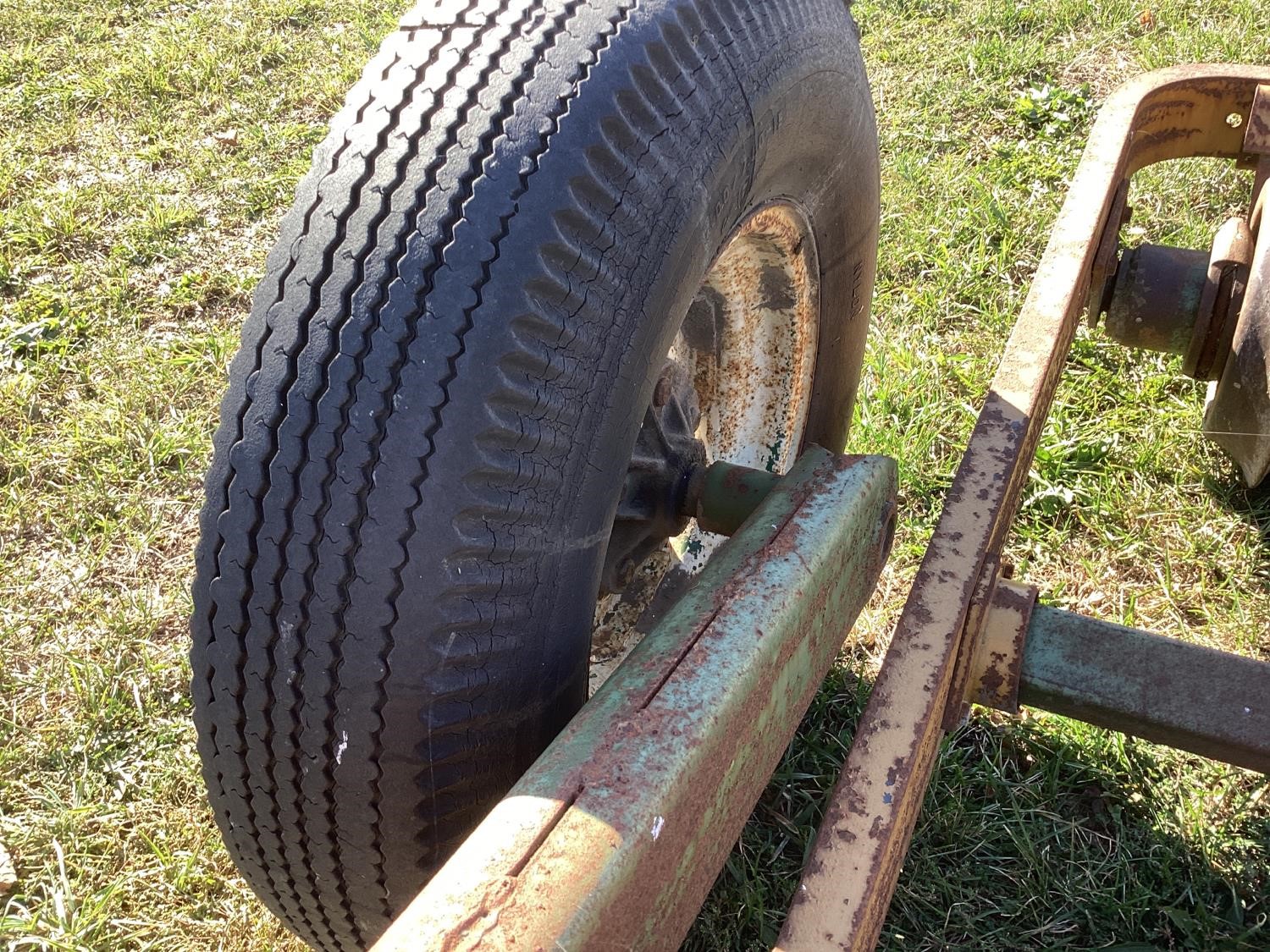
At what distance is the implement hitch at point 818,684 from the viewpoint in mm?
942

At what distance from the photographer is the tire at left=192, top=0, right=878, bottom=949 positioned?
3.84 feet

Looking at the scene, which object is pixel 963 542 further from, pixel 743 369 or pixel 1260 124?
pixel 1260 124

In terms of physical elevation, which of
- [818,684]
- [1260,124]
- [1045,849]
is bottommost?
[1045,849]

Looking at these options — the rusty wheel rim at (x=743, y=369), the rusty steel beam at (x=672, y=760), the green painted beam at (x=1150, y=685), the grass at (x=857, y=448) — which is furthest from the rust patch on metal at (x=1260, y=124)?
the rusty steel beam at (x=672, y=760)

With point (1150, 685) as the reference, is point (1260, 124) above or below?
above

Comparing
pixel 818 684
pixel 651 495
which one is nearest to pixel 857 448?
pixel 651 495

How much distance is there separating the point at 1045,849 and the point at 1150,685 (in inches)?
24.0

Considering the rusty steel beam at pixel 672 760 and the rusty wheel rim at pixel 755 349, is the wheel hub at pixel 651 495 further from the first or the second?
the rusty steel beam at pixel 672 760

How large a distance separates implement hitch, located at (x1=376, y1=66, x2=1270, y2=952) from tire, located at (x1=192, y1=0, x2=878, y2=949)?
20 centimetres

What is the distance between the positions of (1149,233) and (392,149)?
2848mm

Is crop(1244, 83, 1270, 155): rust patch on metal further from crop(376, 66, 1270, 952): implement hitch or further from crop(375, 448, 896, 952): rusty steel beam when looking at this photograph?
crop(375, 448, 896, 952): rusty steel beam

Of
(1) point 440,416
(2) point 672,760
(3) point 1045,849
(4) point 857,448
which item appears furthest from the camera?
(4) point 857,448

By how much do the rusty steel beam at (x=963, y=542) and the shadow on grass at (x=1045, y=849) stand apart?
0.58 meters

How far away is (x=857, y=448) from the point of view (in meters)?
2.80
